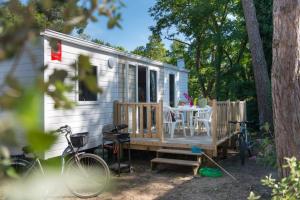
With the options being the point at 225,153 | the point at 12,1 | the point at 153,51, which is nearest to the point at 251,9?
the point at 225,153

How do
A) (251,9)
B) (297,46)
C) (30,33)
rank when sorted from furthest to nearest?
(251,9) → (297,46) → (30,33)

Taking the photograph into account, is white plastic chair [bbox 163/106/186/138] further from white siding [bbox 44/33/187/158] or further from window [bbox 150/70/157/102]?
window [bbox 150/70/157/102]

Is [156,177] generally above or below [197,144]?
below

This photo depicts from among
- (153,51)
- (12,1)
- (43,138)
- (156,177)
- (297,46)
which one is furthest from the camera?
(153,51)

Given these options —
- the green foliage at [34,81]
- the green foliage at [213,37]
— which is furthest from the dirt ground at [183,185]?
the green foliage at [213,37]

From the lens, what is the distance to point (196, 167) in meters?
6.05

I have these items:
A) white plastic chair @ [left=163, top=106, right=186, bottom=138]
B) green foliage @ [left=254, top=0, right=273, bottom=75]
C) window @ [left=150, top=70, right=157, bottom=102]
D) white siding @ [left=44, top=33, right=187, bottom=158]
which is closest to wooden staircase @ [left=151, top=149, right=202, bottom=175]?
white plastic chair @ [left=163, top=106, right=186, bottom=138]

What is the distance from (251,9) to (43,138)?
1148 centimetres

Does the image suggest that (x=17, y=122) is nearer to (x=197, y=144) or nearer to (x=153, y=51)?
(x=197, y=144)

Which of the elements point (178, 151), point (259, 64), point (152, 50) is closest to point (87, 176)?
point (178, 151)

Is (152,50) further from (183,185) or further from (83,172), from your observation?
(83,172)

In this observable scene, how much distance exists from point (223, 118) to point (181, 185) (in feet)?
8.10

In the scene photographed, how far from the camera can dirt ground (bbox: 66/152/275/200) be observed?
482 cm

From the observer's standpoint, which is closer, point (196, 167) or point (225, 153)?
point (196, 167)
